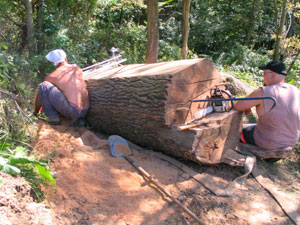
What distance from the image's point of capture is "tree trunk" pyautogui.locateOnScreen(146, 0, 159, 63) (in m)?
5.74

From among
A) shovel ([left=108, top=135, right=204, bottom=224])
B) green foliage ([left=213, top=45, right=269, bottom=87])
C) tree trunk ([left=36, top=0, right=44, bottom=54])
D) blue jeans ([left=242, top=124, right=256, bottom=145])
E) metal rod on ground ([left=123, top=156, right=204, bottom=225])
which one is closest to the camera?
metal rod on ground ([left=123, top=156, right=204, bottom=225])

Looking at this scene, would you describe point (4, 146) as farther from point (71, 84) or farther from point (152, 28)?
point (152, 28)

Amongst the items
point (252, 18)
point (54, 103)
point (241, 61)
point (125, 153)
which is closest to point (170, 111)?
point (125, 153)

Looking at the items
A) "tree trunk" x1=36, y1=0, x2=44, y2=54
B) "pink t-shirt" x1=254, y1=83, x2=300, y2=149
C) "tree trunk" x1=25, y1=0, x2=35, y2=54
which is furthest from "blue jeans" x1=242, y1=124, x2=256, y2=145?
"tree trunk" x1=36, y1=0, x2=44, y2=54

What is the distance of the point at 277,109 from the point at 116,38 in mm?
7164

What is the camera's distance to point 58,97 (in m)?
3.82

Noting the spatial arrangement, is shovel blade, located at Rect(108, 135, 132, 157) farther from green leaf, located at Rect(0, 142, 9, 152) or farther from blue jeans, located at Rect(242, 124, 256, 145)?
blue jeans, located at Rect(242, 124, 256, 145)

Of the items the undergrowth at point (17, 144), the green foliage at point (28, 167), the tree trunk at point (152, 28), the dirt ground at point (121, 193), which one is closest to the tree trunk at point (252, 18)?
the tree trunk at point (152, 28)

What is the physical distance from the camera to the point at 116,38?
9250mm

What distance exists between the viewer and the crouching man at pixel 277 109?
129 inches

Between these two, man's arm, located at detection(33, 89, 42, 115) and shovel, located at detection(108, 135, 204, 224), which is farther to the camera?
man's arm, located at detection(33, 89, 42, 115)

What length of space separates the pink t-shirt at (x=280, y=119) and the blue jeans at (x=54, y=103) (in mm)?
2717

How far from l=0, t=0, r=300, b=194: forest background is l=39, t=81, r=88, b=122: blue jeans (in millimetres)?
359

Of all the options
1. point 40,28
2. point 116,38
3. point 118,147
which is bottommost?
point 118,147
